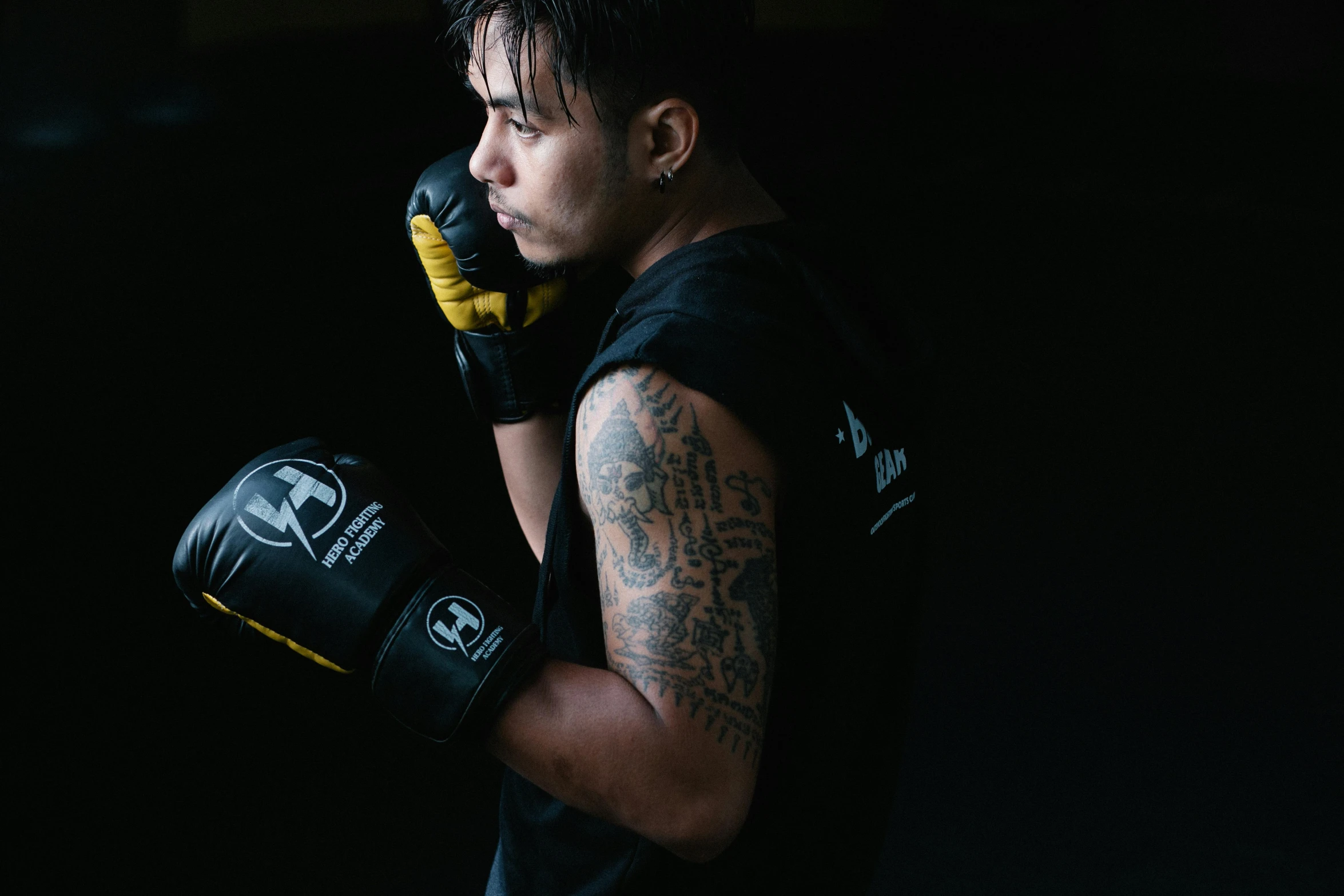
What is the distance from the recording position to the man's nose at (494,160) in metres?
1.07

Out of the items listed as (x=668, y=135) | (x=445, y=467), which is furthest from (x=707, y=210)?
(x=445, y=467)

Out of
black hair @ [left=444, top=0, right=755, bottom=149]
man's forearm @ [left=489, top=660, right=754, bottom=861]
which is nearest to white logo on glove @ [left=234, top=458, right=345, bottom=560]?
man's forearm @ [left=489, top=660, right=754, bottom=861]

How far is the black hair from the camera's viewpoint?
991 millimetres

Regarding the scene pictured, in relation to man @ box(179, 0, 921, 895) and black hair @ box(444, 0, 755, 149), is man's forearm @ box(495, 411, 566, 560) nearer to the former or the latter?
man @ box(179, 0, 921, 895)

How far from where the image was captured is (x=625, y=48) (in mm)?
1002

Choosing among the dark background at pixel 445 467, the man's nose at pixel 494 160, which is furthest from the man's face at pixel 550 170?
the dark background at pixel 445 467

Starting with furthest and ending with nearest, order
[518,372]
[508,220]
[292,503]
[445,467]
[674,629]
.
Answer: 1. [445,467]
2. [518,372]
3. [508,220]
4. [292,503]
5. [674,629]

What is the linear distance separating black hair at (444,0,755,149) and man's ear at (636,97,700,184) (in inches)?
0.5

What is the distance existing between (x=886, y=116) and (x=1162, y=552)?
560 cm

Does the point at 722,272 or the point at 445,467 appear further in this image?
the point at 445,467

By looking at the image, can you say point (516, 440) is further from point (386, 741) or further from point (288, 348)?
point (288, 348)

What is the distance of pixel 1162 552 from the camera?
10.8ft

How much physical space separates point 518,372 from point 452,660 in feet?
2.06

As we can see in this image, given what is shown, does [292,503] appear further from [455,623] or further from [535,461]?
[535,461]
